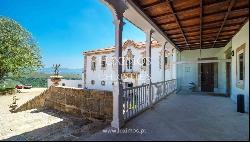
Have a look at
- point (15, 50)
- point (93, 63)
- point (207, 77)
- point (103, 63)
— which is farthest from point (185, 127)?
point (93, 63)

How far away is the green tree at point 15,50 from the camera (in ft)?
58.9

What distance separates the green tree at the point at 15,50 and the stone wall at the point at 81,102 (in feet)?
37.4

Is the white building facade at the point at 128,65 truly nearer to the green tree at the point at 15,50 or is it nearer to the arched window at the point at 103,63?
the arched window at the point at 103,63

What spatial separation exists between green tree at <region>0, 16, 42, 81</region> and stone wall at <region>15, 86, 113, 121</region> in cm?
1139

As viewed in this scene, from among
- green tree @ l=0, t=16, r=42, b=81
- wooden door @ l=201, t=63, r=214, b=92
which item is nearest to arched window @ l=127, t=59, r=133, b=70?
wooden door @ l=201, t=63, r=214, b=92

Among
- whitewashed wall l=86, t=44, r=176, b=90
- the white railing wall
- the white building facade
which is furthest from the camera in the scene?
whitewashed wall l=86, t=44, r=176, b=90

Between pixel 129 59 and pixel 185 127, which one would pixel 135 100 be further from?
pixel 129 59

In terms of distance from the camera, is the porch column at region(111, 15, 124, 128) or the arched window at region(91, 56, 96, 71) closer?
the porch column at region(111, 15, 124, 128)

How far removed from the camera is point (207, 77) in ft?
39.6

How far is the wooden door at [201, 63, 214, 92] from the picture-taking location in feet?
39.2

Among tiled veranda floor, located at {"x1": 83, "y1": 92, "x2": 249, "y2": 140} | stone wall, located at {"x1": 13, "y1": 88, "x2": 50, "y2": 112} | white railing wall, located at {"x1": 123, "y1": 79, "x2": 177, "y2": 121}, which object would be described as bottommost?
stone wall, located at {"x1": 13, "y1": 88, "x2": 50, "y2": 112}

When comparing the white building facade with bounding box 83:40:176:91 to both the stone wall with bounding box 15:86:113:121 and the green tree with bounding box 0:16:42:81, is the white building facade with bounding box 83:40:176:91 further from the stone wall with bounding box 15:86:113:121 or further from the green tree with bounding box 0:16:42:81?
the stone wall with bounding box 15:86:113:121

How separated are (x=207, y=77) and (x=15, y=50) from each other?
18803 millimetres

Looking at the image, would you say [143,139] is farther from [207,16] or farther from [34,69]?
[34,69]
